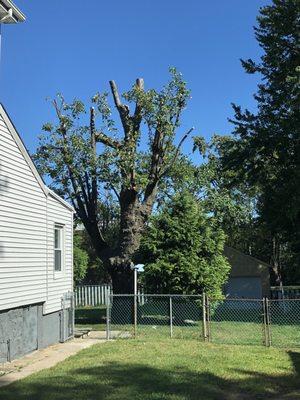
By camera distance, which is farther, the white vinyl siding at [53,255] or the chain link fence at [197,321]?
the chain link fence at [197,321]

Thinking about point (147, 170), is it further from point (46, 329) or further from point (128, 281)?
point (46, 329)

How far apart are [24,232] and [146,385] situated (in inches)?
224

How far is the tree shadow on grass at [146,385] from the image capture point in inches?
346

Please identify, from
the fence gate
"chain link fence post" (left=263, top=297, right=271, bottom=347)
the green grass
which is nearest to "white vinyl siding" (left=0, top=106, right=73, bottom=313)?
the green grass

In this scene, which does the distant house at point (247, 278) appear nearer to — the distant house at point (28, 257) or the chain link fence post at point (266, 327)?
the distant house at point (28, 257)

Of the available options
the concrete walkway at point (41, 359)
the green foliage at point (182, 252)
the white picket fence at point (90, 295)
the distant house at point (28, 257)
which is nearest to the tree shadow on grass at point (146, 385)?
the concrete walkway at point (41, 359)

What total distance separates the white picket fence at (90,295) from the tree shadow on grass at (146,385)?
22.8 m

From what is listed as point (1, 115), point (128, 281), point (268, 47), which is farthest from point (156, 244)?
point (268, 47)

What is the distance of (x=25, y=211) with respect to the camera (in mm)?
13789

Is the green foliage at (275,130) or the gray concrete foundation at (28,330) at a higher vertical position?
the green foliage at (275,130)

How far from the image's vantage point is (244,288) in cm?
3127

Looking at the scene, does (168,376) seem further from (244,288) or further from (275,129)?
(244,288)

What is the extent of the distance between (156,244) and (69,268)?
12.7 ft

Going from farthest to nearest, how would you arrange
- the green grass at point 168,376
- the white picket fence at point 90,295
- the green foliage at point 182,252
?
the white picket fence at point 90,295
the green foliage at point 182,252
the green grass at point 168,376
